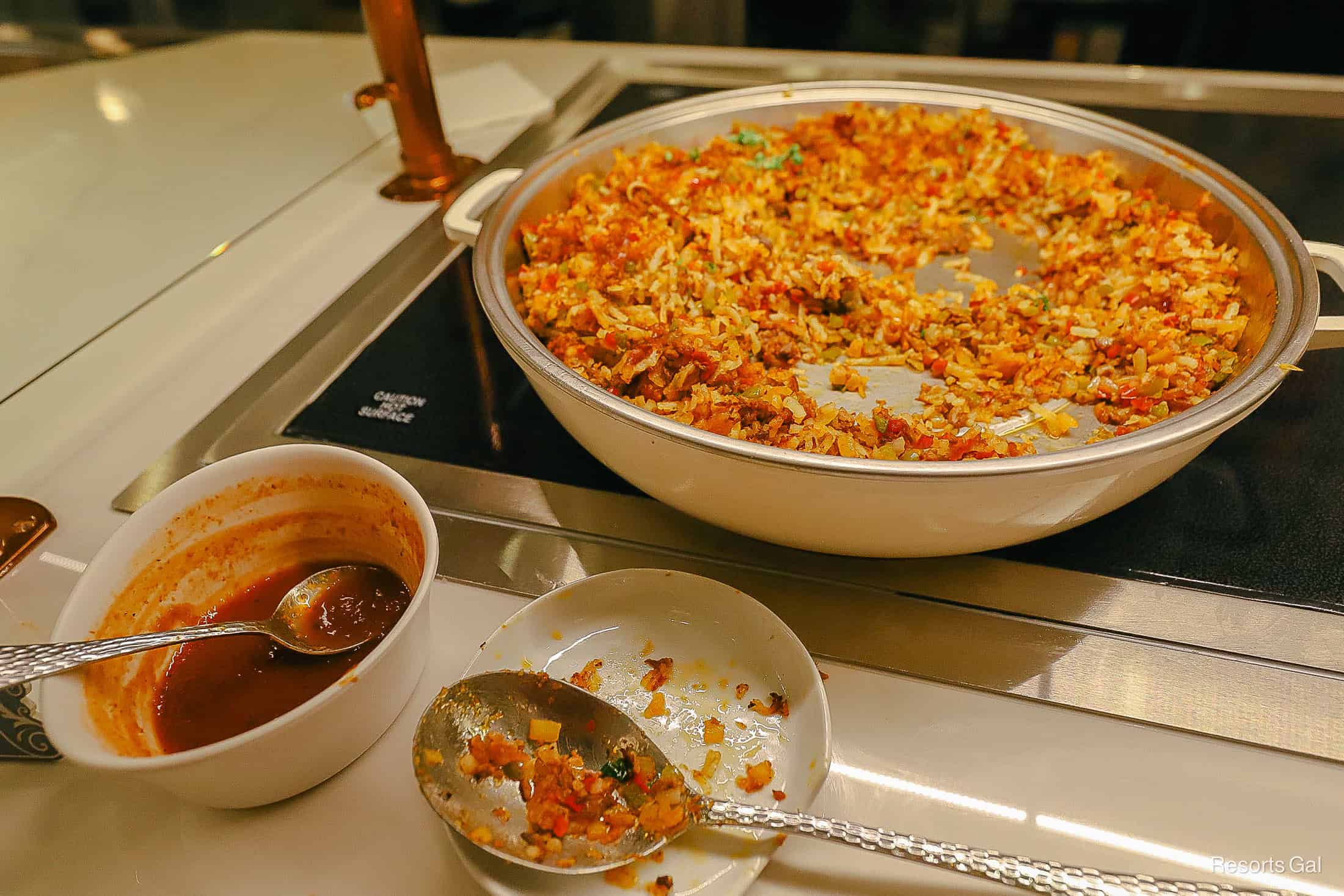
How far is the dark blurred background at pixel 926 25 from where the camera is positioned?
1842mm

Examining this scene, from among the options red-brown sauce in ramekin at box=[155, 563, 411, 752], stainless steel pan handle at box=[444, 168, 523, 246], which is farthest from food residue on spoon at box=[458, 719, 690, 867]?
stainless steel pan handle at box=[444, 168, 523, 246]

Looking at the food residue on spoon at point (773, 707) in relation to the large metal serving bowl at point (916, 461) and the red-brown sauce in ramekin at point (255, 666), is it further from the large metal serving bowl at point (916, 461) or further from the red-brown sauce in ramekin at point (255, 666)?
the red-brown sauce in ramekin at point (255, 666)

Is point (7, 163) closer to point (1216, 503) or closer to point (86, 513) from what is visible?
point (86, 513)

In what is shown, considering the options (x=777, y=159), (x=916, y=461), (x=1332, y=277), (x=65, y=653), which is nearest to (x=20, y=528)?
(x=65, y=653)

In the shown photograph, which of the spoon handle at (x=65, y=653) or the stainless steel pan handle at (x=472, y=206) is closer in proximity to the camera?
the spoon handle at (x=65, y=653)

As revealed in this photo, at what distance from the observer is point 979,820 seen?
58 centimetres

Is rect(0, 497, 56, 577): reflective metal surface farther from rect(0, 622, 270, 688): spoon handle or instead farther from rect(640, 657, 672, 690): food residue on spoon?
rect(640, 657, 672, 690): food residue on spoon

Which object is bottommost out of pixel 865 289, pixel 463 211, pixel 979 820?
pixel 979 820

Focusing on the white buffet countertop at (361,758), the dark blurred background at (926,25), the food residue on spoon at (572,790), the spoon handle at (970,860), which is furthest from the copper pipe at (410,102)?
the spoon handle at (970,860)

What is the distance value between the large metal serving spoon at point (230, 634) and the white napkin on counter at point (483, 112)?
110 cm

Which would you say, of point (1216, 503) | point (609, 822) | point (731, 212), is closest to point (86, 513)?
point (609, 822)

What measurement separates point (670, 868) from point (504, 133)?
A: 4.77 ft

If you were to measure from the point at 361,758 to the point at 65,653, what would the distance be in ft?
0.72

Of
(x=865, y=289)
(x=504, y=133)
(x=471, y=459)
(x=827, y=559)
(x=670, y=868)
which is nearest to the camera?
(x=670, y=868)
